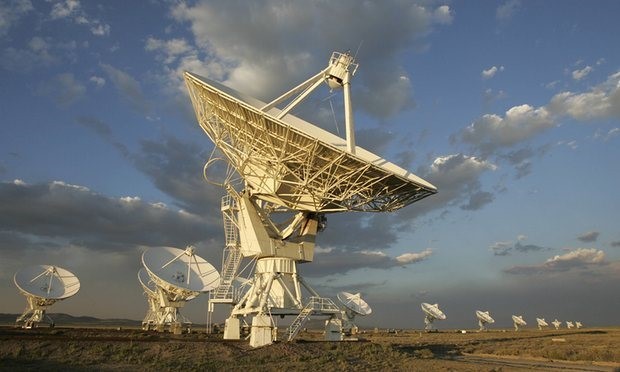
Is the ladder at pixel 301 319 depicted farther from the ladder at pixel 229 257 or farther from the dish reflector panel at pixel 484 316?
the dish reflector panel at pixel 484 316

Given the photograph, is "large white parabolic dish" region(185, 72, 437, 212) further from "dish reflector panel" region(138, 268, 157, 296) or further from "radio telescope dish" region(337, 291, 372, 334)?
"dish reflector panel" region(138, 268, 157, 296)

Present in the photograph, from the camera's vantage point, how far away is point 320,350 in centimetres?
2503

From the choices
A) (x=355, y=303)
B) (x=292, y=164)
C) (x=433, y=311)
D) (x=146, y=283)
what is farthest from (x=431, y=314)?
(x=292, y=164)

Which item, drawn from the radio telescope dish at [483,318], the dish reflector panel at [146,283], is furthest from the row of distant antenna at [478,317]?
the dish reflector panel at [146,283]

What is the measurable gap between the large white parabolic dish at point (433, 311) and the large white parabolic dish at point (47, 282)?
153ft

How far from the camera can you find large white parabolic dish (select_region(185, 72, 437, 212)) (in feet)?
81.5

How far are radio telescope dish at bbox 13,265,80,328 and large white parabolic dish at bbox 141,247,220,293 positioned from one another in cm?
1087

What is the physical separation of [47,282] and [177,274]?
14.1 metres

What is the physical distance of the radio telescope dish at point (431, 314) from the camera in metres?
70.8

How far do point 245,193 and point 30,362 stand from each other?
1435 centimetres

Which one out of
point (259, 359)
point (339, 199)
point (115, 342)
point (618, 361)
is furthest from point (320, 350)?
point (618, 361)

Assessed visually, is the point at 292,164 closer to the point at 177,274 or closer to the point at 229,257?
the point at 229,257

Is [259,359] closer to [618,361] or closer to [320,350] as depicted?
[320,350]

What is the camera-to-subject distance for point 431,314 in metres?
70.9
